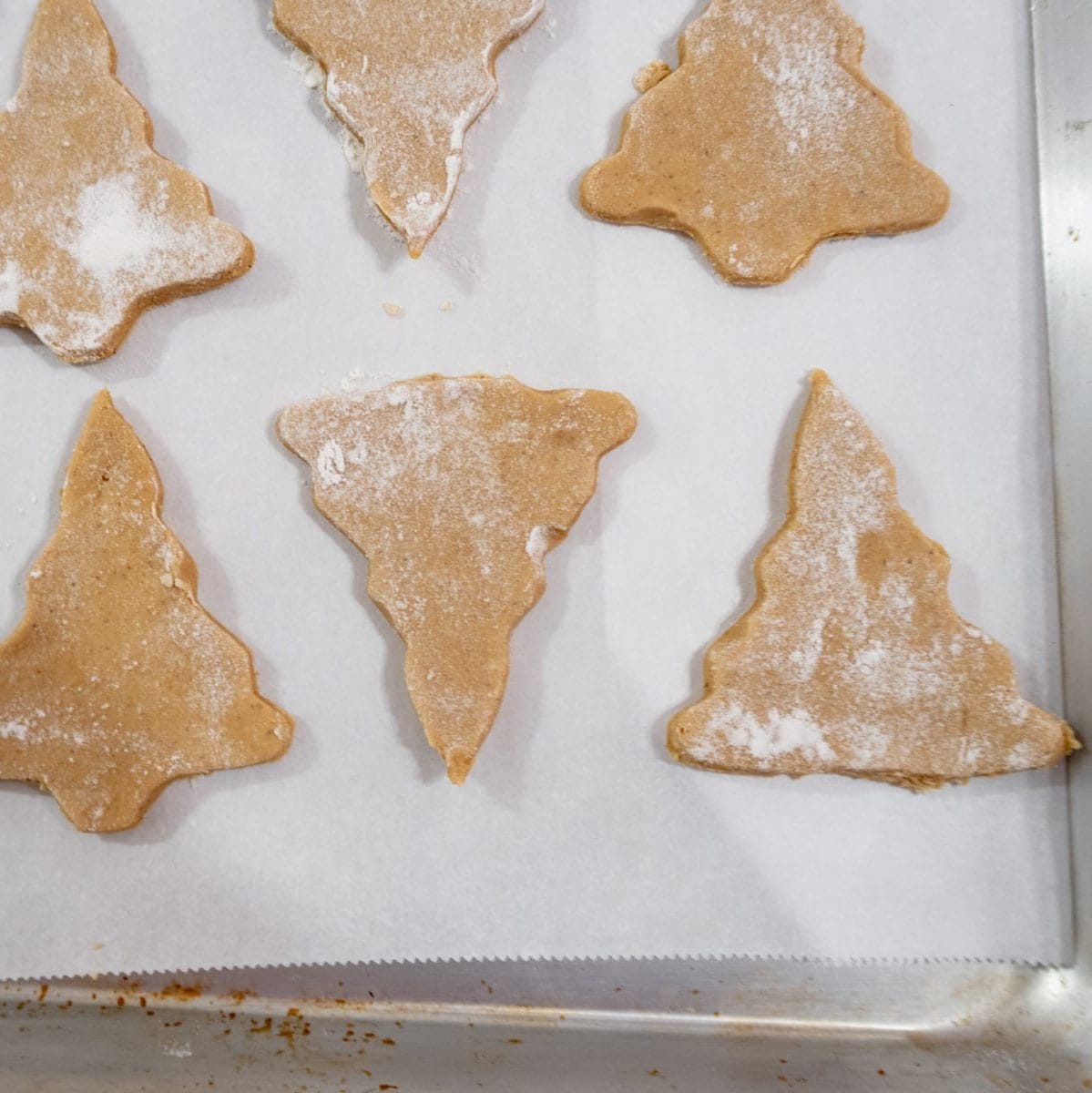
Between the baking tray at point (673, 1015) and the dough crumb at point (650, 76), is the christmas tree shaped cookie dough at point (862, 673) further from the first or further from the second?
the dough crumb at point (650, 76)

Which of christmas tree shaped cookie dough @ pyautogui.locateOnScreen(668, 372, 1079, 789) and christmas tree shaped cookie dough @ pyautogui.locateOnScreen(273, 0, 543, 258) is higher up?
christmas tree shaped cookie dough @ pyautogui.locateOnScreen(273, 0, 543, 258)

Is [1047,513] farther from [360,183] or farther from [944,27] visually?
[360,183]

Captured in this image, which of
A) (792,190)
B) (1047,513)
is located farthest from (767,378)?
(1047,513)

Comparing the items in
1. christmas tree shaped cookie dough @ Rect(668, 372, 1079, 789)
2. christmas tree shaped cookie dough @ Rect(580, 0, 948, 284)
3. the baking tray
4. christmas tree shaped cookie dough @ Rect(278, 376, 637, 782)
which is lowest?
the baking tray

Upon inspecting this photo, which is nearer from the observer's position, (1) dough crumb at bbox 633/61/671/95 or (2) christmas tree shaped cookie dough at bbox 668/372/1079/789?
(2) christmas tree shaped cookie dough at bbox 668/372/1079/789

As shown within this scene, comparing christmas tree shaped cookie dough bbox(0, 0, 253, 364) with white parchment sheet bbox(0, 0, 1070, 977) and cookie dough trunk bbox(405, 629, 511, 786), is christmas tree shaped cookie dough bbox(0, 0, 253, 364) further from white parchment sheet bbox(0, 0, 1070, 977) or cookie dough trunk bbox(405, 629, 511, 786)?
cookie dough trunk bbox(405, 629, 511, 786)

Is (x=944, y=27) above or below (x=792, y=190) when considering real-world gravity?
above

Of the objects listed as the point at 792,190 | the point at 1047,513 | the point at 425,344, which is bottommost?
the point at 1047,513

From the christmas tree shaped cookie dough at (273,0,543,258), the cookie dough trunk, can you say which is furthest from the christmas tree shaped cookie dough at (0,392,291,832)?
the christmas tree shaped cookie dough at (273,0,543,258)
